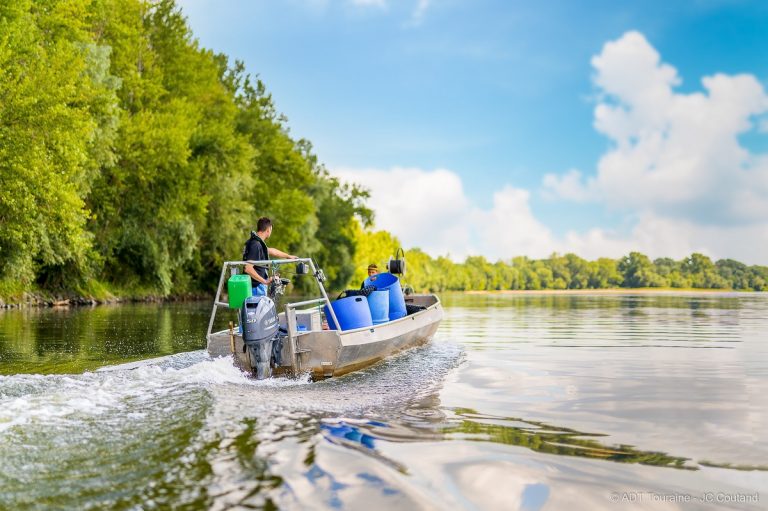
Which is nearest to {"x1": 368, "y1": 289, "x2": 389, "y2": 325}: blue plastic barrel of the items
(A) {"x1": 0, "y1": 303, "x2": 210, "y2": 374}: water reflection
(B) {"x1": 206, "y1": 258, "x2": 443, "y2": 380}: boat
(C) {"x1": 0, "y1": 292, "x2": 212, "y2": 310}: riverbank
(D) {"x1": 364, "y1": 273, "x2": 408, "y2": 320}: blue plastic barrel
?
(D) {"x1": 364, "y1": 273, "x2": 408, "y2": 320}: blue plastic barrel

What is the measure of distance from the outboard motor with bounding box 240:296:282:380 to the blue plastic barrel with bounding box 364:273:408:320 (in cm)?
392

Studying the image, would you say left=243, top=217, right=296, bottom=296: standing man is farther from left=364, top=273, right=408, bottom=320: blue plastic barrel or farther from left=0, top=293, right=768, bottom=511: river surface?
left=364, top=273, right=408, bottom=320: blue plastic barrel

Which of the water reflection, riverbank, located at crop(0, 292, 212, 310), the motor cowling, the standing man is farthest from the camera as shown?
riverbank, located at crop(0, 292, 212, 310)

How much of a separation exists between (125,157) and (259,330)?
2885 centimetres

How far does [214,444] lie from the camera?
18.9 feet

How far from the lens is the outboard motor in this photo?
9359 mm

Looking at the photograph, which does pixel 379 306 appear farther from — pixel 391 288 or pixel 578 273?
pixel 578 273

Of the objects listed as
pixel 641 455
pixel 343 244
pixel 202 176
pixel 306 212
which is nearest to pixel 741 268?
pixel 343 244

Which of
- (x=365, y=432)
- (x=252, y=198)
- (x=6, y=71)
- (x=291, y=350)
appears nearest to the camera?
(x=365, y=432)

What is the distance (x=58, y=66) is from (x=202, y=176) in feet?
49.3

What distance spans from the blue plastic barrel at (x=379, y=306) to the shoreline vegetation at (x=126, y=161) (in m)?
16.7

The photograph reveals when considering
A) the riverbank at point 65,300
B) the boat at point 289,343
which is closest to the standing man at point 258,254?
the boat at point 289,343

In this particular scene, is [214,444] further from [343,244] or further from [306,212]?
[343,244]

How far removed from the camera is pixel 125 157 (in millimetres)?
35219
